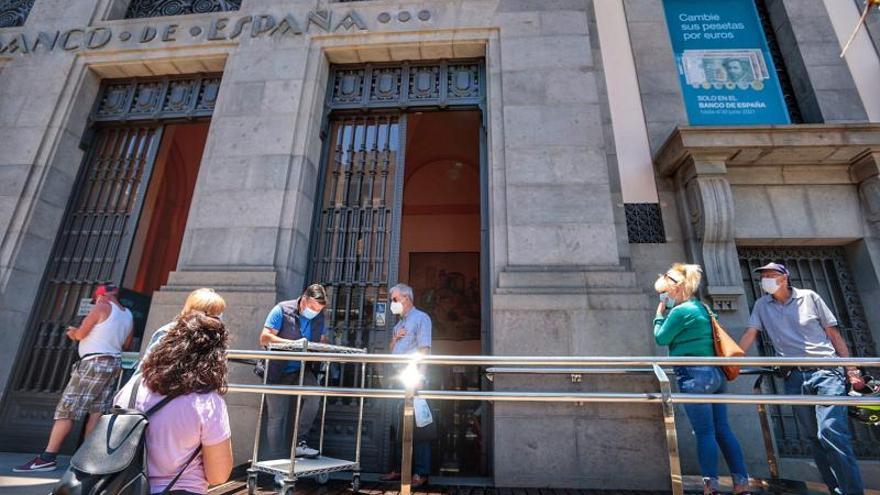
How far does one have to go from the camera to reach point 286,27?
7.20 meters

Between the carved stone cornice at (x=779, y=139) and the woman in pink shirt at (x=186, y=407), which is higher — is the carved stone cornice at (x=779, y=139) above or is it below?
above

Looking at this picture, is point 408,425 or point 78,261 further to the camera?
point 78,261

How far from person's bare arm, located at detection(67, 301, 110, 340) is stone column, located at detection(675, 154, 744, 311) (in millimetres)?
7602

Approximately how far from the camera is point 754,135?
19.4ft

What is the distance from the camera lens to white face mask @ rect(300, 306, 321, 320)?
4770mm

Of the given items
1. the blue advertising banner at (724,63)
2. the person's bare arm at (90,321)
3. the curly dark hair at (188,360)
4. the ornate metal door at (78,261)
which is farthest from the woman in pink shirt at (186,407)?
the blue advertising banner at (724,63)

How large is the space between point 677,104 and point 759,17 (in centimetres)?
271

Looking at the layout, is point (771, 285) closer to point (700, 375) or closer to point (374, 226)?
point (700, 375)

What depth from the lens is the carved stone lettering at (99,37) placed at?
7.52 m

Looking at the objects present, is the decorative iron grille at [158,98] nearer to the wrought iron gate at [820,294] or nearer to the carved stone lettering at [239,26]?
the carved stone lettering at [239,26]

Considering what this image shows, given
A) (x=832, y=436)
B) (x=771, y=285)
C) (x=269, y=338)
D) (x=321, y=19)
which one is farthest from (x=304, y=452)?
(x=321, y=19)

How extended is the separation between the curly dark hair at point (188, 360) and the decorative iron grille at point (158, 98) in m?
6.23

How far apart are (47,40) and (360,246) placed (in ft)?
22.9

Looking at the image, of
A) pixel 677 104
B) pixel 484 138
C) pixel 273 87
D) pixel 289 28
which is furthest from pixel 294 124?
pixel 677 104
